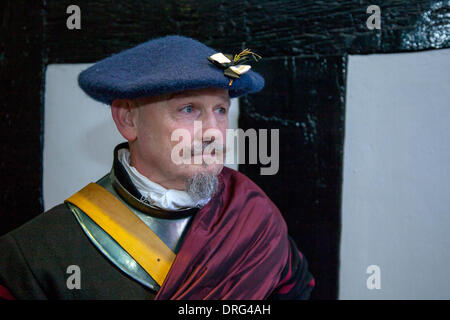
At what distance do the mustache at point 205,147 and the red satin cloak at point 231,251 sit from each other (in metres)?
0.17

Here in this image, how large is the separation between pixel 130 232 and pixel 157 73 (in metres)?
0.40

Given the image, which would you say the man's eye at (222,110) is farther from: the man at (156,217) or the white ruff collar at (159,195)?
the white ruff collar at (159,195)

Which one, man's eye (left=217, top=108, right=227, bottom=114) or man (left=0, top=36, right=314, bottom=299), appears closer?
man (left=0, top=36, right=314, bottom=299)

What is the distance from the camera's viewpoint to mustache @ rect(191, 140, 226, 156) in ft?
2.87

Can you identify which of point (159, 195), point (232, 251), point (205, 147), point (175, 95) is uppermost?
point (175, 95)

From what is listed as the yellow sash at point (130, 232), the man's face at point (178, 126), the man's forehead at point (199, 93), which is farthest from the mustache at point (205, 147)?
A: the yellow sash at point (130, 232)

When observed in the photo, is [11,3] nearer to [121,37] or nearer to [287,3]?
[121,37]

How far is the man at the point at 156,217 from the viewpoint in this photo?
2.78ft

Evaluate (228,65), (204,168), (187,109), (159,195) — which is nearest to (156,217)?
(159,195)

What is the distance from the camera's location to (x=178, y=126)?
2.86 ft

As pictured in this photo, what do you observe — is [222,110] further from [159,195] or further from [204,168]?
[159,195]

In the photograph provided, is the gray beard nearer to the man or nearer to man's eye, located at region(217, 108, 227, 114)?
the man

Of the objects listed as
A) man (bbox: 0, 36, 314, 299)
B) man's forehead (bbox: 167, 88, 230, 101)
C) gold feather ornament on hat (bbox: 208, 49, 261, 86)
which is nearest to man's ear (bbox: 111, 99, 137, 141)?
man (bbox: 0, 36, 314, 299)
